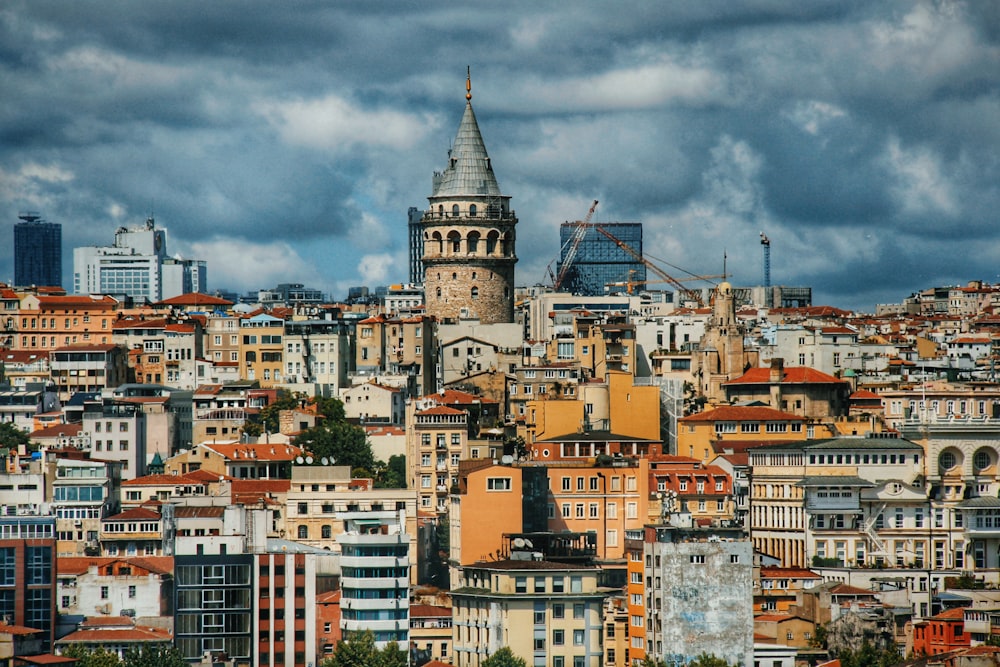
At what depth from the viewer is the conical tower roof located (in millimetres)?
130875

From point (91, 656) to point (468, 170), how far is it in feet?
178

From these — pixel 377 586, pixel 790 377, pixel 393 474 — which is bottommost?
pixel 377 586

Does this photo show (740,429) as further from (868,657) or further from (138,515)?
(868,657)

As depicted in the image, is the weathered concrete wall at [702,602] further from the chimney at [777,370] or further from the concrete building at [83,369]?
the concrete building at [83,369]

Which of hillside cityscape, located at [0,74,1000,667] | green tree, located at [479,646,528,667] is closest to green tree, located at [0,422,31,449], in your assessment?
hillside cityscape, located at [0,74,1000,667]

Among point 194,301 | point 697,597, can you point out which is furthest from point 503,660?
point 194,301

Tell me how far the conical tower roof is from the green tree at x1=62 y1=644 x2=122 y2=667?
51.6 meters

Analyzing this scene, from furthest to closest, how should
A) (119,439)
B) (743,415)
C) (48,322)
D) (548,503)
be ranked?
1. (48,322)
2. (119,439)
3. (743,415)
4. (548,503)

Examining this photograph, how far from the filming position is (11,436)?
116625 millimetres

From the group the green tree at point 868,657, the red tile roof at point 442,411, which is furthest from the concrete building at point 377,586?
the red tile roof at point 442,411

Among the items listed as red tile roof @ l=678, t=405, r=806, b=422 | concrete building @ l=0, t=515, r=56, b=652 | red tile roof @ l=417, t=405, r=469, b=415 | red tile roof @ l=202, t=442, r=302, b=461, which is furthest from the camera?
red tile roof @ l=202, t=442, r=302, b=461

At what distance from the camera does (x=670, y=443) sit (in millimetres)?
111000

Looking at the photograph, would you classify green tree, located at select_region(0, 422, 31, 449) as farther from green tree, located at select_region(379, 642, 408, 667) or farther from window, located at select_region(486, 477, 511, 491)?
green tree, located at select_region(379, 642, 408, 667)

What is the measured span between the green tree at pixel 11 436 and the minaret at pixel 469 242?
23686mm
